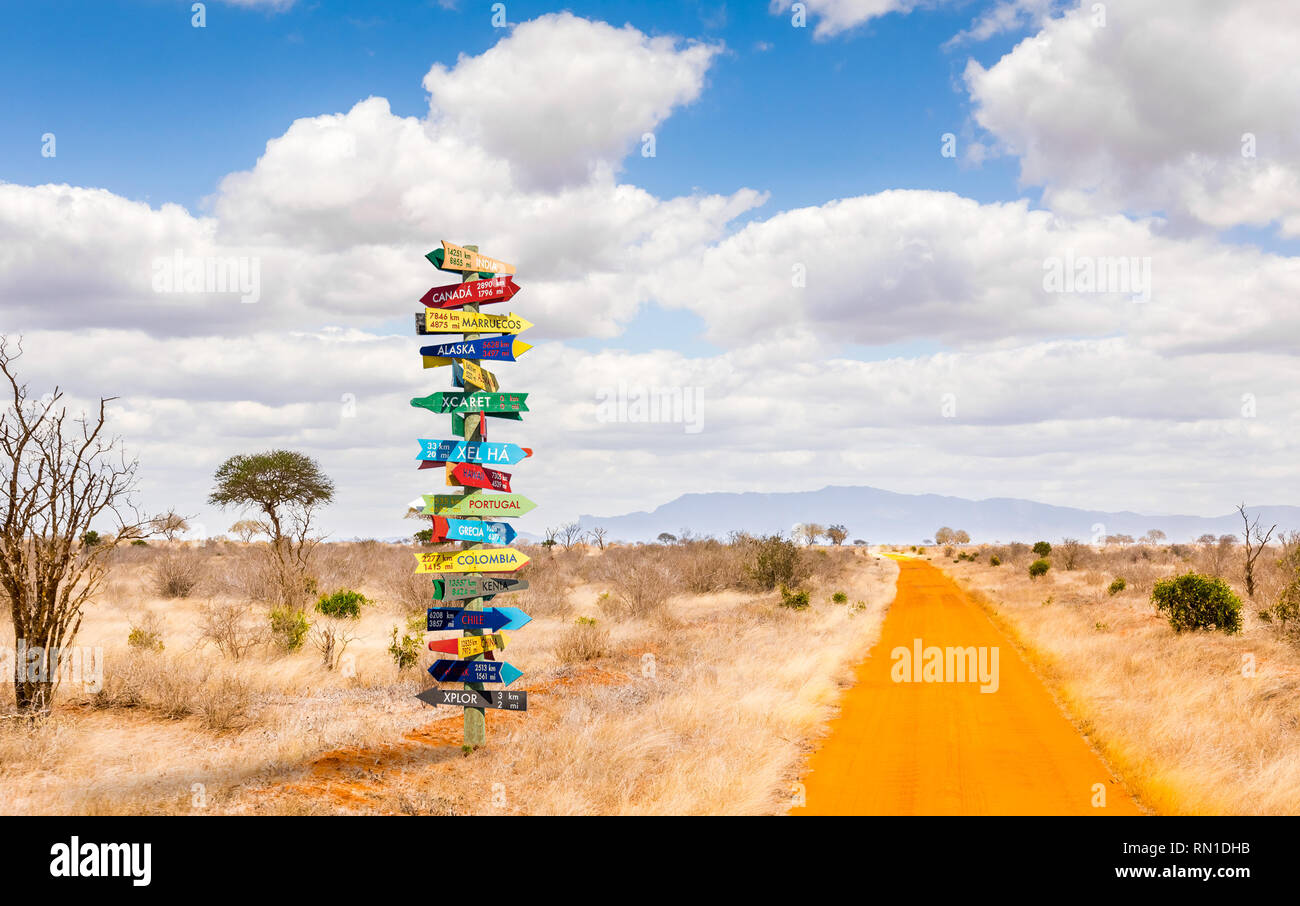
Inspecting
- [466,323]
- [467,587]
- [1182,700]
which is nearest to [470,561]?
[467,587]

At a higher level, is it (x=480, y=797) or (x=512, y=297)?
(x=512, y=297)

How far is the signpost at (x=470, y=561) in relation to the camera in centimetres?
965

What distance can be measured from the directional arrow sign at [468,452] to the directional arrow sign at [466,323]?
4.61ft

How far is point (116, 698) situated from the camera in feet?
39.2

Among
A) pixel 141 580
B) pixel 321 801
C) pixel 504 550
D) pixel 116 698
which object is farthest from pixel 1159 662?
pixel 141 580

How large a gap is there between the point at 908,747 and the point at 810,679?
4714 millimetres

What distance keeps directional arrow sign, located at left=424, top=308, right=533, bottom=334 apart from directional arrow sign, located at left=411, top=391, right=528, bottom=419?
2.59 ft

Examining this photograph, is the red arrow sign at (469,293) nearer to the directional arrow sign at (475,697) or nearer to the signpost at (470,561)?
the signpost at (470,561)

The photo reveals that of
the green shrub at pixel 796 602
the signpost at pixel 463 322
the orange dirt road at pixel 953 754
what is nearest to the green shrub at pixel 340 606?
the green shrub at pixel 796 602

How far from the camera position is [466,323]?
1010 centimetres

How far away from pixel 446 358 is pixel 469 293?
2.83 feet

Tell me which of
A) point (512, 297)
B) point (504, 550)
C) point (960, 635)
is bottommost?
point (960, 635)
